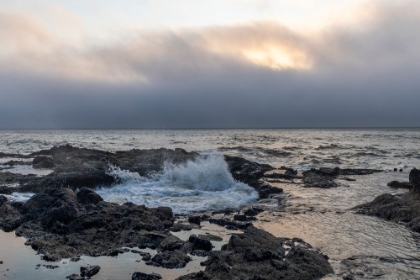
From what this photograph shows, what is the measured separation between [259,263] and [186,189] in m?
10.0

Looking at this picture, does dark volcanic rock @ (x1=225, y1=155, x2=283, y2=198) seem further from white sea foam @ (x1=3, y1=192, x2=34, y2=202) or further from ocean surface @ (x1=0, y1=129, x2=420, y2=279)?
white sea foam @ (x1=3, y1=192, x2=34, y2=202)

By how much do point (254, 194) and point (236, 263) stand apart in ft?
30.3

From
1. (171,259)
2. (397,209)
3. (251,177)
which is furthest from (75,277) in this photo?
(251,177)

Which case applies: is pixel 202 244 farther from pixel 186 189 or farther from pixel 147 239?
pixel 186 189

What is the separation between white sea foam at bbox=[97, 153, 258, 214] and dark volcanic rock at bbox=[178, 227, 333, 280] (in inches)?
197

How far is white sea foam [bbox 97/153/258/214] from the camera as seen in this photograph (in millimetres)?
13461

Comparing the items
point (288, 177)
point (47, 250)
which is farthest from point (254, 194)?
point (47, 250)

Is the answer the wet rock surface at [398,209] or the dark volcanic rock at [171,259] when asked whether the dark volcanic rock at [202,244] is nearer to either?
the dark volcanic rock at [171,259]

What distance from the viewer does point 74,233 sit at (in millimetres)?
8461

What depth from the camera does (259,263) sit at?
647 centimetres

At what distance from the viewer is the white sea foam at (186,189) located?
13.5 meters

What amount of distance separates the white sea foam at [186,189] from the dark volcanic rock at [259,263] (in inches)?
197

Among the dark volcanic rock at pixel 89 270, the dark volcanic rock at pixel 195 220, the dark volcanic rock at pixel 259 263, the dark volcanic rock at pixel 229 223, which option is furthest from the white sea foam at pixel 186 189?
the dark volcanic rock at pixel 89 270

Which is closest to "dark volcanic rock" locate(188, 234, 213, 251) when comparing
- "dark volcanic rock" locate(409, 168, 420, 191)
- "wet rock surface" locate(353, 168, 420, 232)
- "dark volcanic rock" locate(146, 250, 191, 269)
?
"dark volcanic rock" locate(146, 250, 191, 269)
